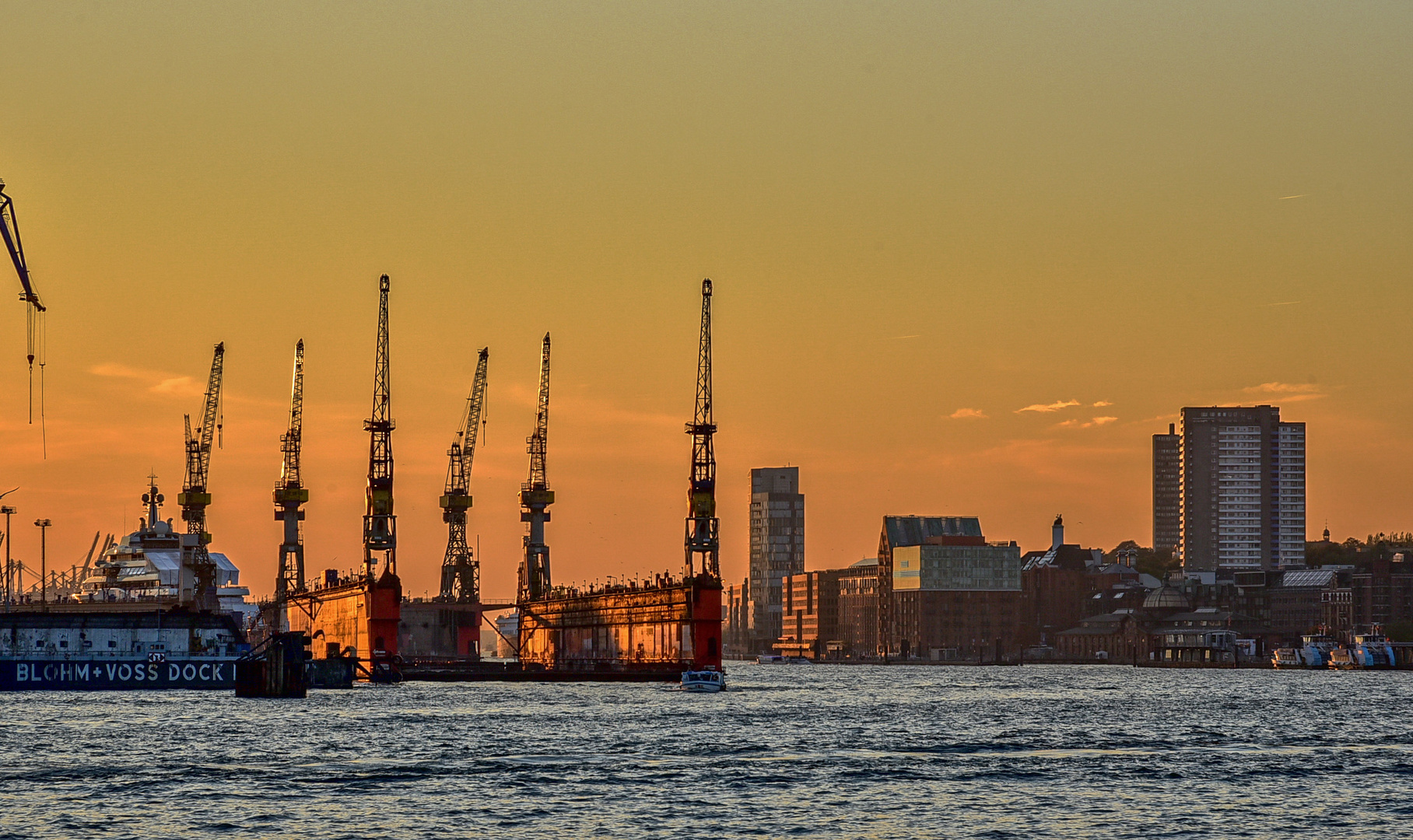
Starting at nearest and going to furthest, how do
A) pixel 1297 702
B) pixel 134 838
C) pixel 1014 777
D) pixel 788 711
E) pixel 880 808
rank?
pixel 134 838, pixel 880 808, pixel 1014 777, pixel 788 711, pixel 1297 702

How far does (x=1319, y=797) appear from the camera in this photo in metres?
81.8

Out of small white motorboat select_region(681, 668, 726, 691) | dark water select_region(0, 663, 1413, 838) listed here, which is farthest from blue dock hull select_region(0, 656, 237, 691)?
small white motorboat select_region(681, 668, 726, 691)

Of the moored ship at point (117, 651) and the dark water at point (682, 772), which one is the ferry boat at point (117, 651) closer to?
the moored ship at point (117, 651)

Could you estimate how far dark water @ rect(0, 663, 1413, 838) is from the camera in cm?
7200

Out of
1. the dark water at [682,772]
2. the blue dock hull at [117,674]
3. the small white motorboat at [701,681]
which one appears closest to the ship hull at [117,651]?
the blue dock hull at [117,674]

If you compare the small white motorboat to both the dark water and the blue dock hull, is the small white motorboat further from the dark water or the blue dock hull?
the dark water

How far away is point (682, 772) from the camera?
293 feet

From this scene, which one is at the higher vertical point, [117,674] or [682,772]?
[682,772]

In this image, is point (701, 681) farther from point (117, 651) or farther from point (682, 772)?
point (682, 772)

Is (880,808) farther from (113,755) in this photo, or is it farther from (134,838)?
(113,755)

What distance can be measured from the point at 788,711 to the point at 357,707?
30.7 meters

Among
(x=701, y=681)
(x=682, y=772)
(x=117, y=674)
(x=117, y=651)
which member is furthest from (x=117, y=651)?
(x=682, y=772)

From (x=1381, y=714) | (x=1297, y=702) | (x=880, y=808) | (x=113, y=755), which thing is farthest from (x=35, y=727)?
(x=1297, y=702)

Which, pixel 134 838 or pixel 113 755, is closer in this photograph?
pixel 134 838
